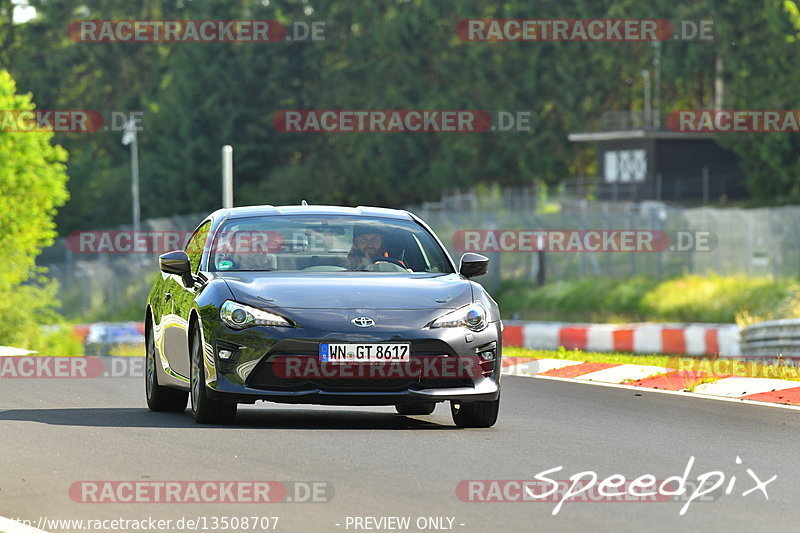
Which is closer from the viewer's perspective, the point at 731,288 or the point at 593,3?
the point at 731,288

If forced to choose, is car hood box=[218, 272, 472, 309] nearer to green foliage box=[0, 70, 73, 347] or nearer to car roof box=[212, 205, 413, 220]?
car roof box=[212, 205, 413, 220]

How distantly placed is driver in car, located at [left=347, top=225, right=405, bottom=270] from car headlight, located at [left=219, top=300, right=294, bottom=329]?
1.28 metres

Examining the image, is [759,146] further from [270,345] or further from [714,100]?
[270,345]

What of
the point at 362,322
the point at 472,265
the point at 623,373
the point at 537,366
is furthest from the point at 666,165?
the point at 362,322

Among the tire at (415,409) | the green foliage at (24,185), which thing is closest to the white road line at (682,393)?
the tire at (415,409)

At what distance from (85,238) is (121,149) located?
33524 millimetres

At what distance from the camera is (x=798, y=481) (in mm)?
9664

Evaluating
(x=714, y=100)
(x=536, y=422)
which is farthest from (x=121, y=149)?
(x=536, y=422)

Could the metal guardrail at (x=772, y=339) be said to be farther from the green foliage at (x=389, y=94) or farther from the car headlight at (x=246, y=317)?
the green foliage at (x=389, y=94)

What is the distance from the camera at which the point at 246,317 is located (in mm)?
11820

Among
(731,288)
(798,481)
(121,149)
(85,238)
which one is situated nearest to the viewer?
(798,481)

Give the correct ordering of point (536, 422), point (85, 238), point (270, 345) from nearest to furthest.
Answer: point (270, 345), point (536, 422), point (85, 238)

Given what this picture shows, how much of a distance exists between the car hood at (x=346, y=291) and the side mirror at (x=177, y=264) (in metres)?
0.44

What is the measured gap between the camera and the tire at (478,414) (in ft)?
40.6
